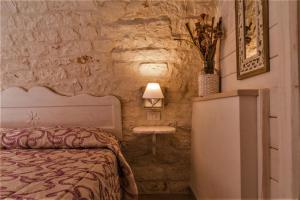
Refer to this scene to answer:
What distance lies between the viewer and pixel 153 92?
2.08 meters

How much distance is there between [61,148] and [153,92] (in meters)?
0.87

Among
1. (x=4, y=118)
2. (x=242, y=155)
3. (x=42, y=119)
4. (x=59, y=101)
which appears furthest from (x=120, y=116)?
(x=242, y=155)

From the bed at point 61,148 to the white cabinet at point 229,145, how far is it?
612mm

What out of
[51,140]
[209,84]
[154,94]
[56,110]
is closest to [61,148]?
[51,140]

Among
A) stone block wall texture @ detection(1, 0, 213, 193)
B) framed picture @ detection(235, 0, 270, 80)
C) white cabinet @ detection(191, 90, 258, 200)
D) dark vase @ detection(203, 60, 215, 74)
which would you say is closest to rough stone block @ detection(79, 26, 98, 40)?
stone block wall texture @ detection(1, 0, 213, 193)

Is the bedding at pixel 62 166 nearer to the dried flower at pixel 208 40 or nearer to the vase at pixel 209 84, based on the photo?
the vase at pixel 209 84

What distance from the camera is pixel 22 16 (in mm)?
2377

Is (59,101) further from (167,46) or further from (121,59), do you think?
(167,46)

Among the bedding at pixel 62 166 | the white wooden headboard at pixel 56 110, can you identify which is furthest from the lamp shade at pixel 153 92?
the bedding at pixel 62 166

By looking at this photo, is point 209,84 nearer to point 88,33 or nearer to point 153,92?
point 153,92

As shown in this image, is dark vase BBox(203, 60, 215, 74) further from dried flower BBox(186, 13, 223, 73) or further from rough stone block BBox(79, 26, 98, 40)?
rough stone block BBox(79, 26, 98, 40)

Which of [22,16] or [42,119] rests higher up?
[22,16]

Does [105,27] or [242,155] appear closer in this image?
[242,155]

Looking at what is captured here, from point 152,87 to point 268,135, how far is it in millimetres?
1161
